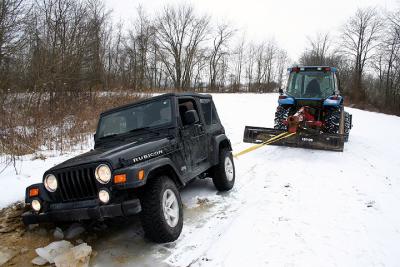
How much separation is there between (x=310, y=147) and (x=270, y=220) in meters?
Answer: 5.16

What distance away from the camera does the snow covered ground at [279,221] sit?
141 inches

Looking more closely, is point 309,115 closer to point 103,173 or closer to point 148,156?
point 148,156

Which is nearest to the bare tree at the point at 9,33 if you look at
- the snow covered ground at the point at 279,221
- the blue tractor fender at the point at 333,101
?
the snow covered ground at the point at 279,221

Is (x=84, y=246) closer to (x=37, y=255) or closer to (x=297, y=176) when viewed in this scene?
(x=37, y=255)

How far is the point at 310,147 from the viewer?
9.12 metres

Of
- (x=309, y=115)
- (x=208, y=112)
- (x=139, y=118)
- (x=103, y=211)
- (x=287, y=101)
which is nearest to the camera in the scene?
(x=103, y=211)

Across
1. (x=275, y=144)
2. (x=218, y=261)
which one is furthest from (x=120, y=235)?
(x=275, y=144)

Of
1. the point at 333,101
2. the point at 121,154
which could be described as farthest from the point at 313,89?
the point at 121,154

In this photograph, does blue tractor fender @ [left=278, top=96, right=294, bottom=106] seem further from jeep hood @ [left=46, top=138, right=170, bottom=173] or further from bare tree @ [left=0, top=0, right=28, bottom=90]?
bare tree @ [left=0, top=0, right=28, bottom=90]

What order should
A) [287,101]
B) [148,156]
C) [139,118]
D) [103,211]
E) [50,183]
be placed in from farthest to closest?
[287,101]
[139,118]
[148,156]
[50,183]
[103,211]

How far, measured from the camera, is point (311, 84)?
1055 cm

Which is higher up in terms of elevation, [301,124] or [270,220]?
[301,124]

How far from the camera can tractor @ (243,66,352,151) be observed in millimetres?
9078

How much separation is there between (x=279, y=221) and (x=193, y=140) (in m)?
1.78
